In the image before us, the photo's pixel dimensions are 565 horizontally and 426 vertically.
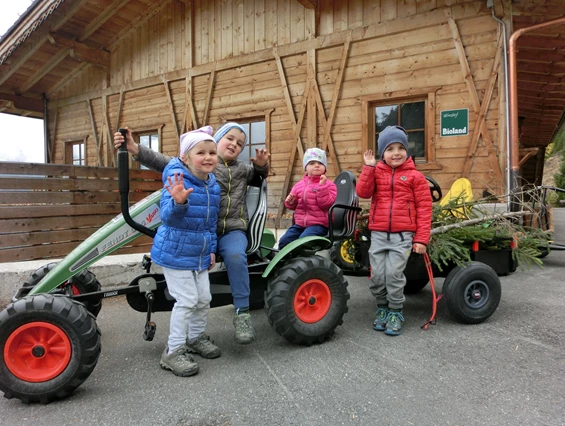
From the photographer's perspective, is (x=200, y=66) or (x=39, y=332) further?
(x=200, y=66)

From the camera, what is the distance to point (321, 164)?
363 cm

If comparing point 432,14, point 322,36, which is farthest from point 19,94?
point 432,14

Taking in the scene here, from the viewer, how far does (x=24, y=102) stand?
1280 cm

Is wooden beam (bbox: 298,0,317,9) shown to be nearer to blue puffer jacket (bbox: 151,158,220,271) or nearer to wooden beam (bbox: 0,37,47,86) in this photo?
blue puffer jacket (bbox: 151,158,220,271)

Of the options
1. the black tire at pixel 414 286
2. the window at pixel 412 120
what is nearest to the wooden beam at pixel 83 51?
A: the window at pixel 412 120

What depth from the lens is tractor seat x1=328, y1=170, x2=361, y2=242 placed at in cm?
315

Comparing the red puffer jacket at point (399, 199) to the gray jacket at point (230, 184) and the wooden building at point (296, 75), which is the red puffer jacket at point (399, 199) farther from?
the wooden building at point (296, 75)

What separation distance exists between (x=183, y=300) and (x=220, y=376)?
1.69 feet

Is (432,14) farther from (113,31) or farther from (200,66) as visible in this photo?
(113,31)

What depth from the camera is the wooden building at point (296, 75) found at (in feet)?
21.1

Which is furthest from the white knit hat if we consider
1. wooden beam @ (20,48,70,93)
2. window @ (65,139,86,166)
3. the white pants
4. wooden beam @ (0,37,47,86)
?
window @ (65,139,86,166)

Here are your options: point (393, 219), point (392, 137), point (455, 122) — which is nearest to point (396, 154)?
point (392, 137)

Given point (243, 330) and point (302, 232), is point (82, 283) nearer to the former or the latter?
point (243, 330)

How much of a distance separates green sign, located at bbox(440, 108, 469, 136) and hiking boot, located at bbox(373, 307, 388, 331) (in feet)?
15.2
